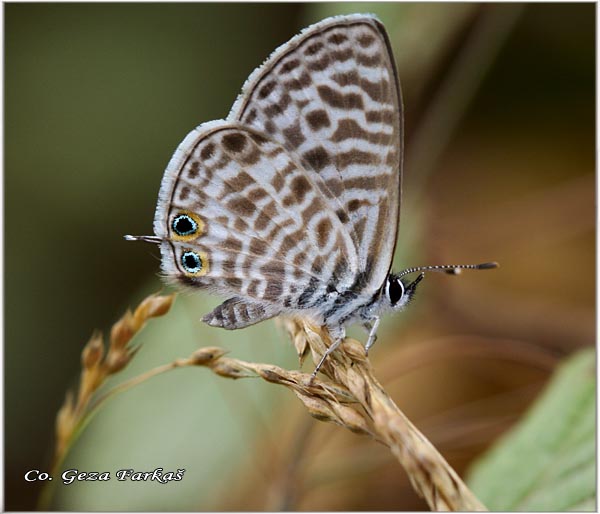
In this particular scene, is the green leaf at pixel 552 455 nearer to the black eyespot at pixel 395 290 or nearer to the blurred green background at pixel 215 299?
the blurred green background at pixel 215 299

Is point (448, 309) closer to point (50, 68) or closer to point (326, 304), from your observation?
point (326, 304)

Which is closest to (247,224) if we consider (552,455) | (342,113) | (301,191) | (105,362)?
(301,191)

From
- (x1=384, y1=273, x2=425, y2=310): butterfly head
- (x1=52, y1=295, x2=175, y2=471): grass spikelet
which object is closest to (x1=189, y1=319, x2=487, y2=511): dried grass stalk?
(x1=52, y1=295, x2=175, y2=471): grass spikelet

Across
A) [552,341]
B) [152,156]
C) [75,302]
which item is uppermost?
[552,341]

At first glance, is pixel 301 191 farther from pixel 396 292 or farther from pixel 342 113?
pixel 396 292

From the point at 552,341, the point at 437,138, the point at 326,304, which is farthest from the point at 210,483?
the point at 437,138

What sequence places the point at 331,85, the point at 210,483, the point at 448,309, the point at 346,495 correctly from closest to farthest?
the point at 331,85
the point at 210,483
the point at 346,495
the point at 448,309
